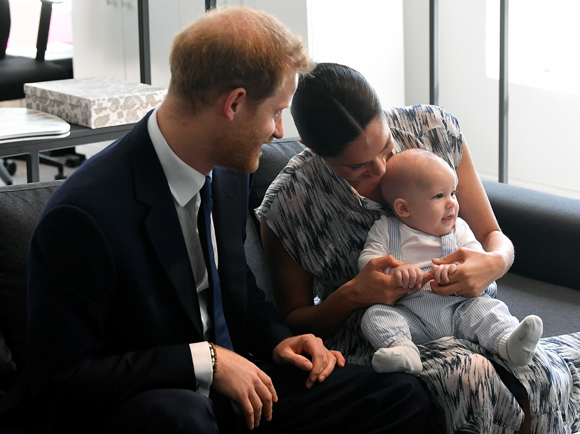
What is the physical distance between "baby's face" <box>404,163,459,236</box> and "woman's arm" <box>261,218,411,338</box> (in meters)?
0.16

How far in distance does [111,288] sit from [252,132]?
39 cm

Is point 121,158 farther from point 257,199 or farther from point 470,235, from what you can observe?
point 470,235

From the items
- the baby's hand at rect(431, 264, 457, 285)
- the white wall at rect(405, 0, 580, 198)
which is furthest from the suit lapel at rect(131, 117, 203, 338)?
the white wall at rect(405, 0, 580, 198)

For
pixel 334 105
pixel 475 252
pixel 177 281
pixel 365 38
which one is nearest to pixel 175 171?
pixel 177 281

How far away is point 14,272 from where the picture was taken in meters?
1.63

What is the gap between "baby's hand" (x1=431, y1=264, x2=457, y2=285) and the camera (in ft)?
5.22

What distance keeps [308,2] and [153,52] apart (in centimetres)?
116

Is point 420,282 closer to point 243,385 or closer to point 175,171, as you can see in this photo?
point 243,385

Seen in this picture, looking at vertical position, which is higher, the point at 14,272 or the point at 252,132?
the point at 252,132

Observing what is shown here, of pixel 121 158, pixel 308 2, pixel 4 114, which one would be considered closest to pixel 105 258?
pixel 121 158

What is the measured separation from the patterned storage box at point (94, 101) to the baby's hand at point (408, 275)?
122cm

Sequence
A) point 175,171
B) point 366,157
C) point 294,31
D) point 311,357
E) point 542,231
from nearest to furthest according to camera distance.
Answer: point 175,171 → point 311,357 → point 366,157 → point 542,231 → point 294,31

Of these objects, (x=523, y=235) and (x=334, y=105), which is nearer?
(x=334, y=105)

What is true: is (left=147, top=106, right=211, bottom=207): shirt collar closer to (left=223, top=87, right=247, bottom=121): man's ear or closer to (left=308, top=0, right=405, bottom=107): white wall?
(left=223, top=87, right=247, bottom=121): man's ear
